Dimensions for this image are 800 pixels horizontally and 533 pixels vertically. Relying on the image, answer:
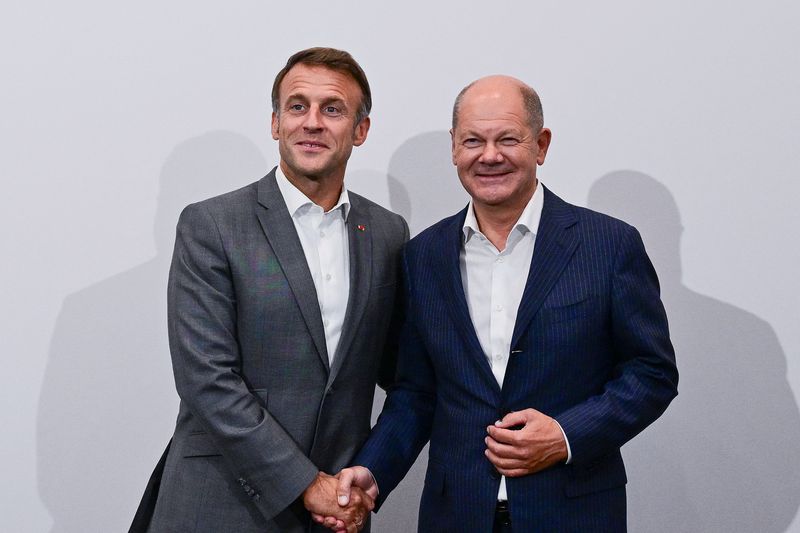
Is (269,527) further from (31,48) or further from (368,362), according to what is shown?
(31,48)

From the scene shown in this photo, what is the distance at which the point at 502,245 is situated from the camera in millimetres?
2016

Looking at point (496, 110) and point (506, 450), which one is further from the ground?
point (496, 110)

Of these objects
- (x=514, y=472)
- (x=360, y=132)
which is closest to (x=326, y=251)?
(x=360, y=132)

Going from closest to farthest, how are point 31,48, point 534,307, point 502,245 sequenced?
1. point 534,307
2. point 502,245
3. point 31,48

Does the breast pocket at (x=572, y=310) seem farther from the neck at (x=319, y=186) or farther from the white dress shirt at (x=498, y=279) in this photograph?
the neck at (x=319, y=186)

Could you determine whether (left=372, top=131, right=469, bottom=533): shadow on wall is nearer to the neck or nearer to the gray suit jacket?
the neck

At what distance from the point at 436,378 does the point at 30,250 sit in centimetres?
142

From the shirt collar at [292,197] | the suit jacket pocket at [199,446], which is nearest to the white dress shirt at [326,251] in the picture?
the shirt collar at [292,197]

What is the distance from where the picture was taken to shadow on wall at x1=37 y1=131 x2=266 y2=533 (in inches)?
106

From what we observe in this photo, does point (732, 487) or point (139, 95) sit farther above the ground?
point (139, 95)

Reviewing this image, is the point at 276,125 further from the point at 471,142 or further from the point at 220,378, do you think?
the point at 220,378

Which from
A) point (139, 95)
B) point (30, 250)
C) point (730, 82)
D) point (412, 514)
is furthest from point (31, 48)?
point (730, 82)

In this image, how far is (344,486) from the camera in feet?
6.36

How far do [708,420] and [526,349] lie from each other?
117 centimetres
